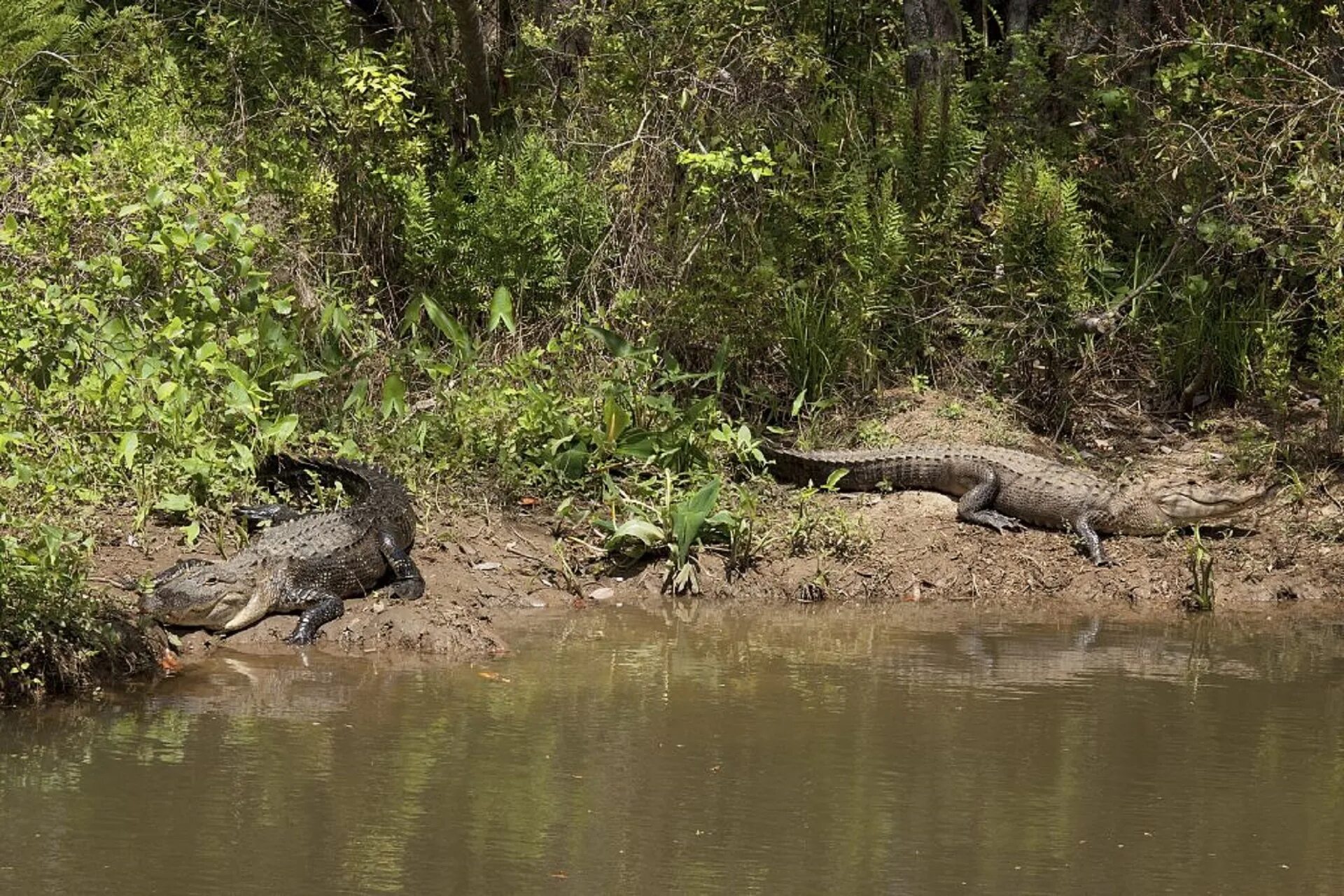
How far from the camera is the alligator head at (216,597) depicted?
280 inches

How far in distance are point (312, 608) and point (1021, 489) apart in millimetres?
3996

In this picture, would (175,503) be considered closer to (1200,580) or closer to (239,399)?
(239,399)

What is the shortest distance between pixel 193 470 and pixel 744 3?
4739mm

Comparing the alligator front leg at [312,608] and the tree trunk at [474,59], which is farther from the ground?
the tree trunk at [474,59]

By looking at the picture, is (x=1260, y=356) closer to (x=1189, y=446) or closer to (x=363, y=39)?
(x=1189, y=446)

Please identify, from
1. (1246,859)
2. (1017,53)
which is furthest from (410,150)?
(1246,859)

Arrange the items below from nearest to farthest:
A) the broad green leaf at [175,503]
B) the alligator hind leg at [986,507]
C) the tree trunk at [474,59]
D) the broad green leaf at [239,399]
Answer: the broad green leaf at [175,503]
the broad green leaf at [239,399]
the alligator hind leg at [986,507]
the tree trunk at [474,59]

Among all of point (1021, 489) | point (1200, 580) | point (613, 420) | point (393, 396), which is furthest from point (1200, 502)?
point (393, 396)

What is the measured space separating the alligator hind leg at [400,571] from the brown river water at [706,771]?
1.95 ft

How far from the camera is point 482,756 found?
227 inches

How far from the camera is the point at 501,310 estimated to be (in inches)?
392

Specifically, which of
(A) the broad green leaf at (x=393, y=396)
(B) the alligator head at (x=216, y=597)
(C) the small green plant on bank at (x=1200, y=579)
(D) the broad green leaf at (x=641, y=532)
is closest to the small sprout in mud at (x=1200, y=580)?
(C) the small green plant on bank at (x=1200, y=579)

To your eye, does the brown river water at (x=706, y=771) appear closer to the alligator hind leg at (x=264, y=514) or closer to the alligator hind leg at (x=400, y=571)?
the alligator hind leg at (x=400, y=571)

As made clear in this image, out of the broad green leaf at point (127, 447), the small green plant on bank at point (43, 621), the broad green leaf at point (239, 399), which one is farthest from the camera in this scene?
the broad green leaf at point (239, 399)
